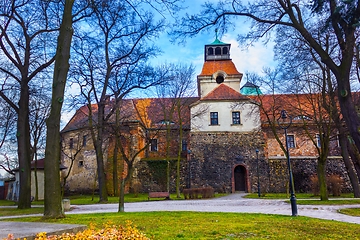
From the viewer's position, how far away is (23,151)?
58.9 ft

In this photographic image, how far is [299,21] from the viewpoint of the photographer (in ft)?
34.9

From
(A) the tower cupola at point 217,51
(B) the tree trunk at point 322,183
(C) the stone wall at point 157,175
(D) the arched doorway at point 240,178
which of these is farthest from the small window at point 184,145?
(B) the tree trunk at point 322,183

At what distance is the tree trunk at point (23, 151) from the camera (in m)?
17.6

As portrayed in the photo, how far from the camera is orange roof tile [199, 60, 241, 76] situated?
38.5 meters

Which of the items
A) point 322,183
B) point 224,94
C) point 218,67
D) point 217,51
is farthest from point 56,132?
point 217,51

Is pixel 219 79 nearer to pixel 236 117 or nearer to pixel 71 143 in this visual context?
pixel 236 117

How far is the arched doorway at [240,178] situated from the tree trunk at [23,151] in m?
21.7

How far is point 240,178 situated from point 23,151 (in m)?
22.6

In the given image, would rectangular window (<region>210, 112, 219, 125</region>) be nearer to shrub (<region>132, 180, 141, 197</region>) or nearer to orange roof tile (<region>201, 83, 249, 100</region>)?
orange roof tile (<region>201, 83, 249, 100</region>)

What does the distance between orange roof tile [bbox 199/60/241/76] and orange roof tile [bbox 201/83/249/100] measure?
3.22 m

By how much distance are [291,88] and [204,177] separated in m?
15.9

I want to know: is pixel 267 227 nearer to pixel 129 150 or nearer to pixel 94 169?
pixel 129 150

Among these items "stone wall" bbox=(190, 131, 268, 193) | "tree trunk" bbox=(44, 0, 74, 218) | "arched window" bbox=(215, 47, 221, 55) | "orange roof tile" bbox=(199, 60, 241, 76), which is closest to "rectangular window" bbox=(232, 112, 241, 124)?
"stone wall" bbox=(190, 131, 268, 193)

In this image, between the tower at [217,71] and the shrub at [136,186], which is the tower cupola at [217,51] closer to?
the tower at [217,71]
